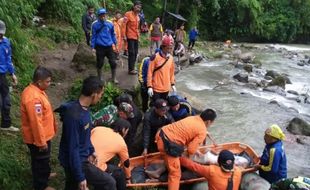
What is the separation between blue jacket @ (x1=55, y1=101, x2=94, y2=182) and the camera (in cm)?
420

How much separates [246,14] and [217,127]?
27.2 metres

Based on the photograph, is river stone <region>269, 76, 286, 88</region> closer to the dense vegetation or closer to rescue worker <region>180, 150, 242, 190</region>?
the dense vegetation

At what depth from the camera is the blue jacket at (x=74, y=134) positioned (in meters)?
4.20

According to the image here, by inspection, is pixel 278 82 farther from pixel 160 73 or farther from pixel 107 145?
pixel 107 145

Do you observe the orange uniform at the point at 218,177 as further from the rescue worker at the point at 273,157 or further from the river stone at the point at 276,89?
the river stone at the point at 276,89

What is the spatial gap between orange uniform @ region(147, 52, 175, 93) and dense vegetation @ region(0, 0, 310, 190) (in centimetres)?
121

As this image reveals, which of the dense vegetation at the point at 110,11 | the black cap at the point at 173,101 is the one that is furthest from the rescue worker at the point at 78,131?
the black cap at the point at 173,101

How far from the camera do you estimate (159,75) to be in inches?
312

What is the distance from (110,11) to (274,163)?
53.7 ft

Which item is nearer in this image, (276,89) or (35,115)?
(35,115)

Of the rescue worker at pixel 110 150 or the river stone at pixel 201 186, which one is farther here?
the river stone at pixel 201 186

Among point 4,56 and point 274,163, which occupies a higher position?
point 4,56

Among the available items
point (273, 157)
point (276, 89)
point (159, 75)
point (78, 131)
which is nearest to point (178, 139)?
point (273, 157)

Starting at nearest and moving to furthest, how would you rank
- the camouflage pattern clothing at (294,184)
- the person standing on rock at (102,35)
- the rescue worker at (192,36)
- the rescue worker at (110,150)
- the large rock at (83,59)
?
1. the camouflage pattern clothing at (294,184)
2. the rescue worker at (110,150)
3. the person standing on rock at (102,35)
4. the large rock at (83,59)
5. the rescue worker at (192,36)
